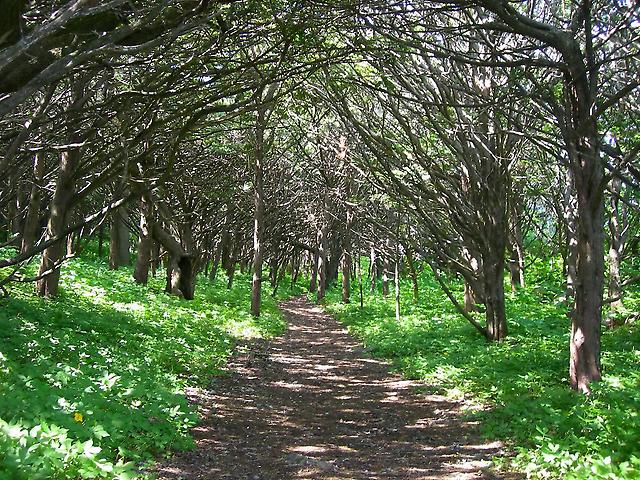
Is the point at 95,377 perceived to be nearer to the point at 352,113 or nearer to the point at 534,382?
the point at 534,382

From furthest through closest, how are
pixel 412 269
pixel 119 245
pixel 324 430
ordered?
pixel 119 245
pixel 412 269
pixel 324 430

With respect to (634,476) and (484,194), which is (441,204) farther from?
(634,476)

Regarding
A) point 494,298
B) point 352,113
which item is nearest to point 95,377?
point 494,298

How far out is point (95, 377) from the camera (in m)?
6.64

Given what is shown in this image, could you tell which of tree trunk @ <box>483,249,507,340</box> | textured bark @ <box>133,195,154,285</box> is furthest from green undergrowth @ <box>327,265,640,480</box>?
textured bark @ <box>133,195,154,285</box>

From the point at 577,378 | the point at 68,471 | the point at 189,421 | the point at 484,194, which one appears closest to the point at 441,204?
the point at 484,194

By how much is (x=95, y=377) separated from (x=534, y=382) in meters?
5.69

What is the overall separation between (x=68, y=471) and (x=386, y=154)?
8.89 m

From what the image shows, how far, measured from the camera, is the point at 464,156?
10.9m

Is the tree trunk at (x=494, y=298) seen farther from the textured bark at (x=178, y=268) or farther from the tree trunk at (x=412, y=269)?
the textured bark at (x=178, y=268)

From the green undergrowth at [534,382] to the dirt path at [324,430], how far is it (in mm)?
485

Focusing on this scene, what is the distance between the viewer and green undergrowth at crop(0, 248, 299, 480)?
3969 millimetres

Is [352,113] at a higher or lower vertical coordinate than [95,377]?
higher

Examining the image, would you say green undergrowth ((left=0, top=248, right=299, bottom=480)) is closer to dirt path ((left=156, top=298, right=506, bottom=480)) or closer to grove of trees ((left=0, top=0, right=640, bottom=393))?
dirt path ((left=156, top=298, right=506, bottom=480))
